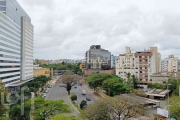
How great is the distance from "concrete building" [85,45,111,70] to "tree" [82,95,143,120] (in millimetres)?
59005

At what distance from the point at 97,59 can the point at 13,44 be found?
4245 cm

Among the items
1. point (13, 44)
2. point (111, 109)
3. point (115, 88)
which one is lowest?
point (115, 88)

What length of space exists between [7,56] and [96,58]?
45.5 meters

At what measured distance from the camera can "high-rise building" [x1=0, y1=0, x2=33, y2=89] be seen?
31.8m

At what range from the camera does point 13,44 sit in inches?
1462

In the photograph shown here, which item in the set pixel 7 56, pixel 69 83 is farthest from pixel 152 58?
pixel 7 56

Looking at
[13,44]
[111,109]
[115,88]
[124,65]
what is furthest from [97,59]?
[111,109]

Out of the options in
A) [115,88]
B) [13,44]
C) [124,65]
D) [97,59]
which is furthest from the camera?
[97,59]

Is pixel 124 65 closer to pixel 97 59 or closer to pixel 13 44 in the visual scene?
pixel 97 59

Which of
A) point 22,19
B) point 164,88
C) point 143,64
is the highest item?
point 22,19

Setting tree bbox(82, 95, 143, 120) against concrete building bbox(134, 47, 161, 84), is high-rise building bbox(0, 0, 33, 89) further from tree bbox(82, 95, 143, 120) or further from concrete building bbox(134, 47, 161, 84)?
concrete building bbox(134, 47, 161, 84)

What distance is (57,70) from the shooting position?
91.4 m

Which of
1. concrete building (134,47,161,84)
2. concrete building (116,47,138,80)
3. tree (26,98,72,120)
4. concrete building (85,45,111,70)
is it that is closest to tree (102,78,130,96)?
tree (26,98,72,120)

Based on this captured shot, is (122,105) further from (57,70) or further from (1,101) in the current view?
(57,70)
